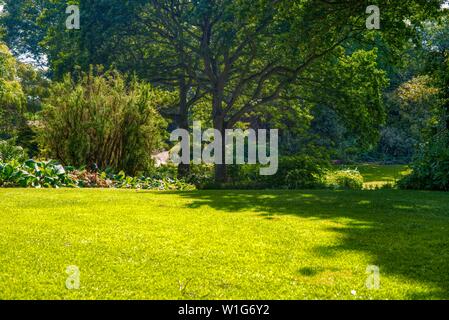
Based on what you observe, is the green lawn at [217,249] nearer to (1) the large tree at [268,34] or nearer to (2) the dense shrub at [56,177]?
(2) the dense shrub at [56,177]

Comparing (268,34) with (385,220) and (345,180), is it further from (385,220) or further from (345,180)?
(385,220)

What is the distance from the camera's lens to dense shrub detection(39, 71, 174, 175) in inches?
587

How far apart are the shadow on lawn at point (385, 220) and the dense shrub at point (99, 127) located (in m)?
4.64

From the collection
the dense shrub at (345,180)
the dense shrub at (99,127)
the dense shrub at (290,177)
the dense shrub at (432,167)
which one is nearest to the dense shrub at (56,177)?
the dense shrub at (99,127)

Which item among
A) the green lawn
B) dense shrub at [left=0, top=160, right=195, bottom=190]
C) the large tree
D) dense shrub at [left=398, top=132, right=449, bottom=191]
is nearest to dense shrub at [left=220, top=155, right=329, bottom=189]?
the large tree

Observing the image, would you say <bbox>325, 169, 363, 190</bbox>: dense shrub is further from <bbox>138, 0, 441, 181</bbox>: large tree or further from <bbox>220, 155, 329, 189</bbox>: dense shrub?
<bbox>138, 0, 441, 181</bbox>: large tree

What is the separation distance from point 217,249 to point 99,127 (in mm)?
9868

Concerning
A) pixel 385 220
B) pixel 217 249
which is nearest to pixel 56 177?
pixel 217 249

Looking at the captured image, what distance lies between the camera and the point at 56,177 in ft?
42.2

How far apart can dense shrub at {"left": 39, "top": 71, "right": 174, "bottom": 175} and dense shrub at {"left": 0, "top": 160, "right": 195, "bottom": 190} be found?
0.91 meters

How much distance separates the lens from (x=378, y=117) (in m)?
19.1

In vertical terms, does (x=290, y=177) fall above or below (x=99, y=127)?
below

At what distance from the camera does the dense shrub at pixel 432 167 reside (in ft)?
43.7

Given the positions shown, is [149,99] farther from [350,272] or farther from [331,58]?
[350,272]
